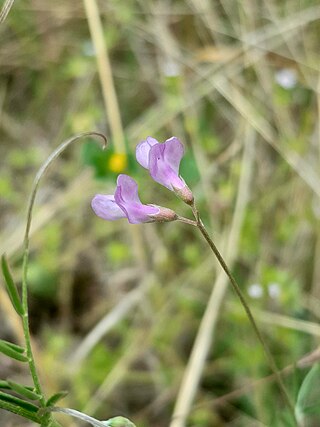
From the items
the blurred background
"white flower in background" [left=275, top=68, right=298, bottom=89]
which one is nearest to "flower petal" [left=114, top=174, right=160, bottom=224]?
the blurred background

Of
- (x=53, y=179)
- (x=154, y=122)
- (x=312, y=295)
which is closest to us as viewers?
(x=312, y=295)

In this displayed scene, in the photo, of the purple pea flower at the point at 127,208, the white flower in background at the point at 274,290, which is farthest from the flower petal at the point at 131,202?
the white flower in background at the point at 274,290

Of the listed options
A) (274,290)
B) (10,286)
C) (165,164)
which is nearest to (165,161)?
(165,164)

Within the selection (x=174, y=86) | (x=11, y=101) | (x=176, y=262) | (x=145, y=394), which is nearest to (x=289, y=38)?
(x=174, y=86)

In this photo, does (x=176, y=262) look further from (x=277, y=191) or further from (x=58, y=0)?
(x=58, y=0)

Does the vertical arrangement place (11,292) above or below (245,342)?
below

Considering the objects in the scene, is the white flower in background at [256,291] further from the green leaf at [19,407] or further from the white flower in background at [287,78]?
the green leaf at [19,407]

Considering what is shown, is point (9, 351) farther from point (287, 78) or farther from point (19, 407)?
point (287, 78)
